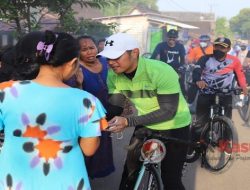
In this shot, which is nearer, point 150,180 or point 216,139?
point 150,180

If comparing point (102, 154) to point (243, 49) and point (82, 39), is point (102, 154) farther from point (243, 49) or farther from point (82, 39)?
point (243, 49)

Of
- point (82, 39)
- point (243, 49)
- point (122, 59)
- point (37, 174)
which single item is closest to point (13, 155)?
point (37, 174)

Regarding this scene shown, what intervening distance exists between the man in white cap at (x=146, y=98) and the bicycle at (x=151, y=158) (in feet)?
0.29

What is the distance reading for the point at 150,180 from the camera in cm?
308

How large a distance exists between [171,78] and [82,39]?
156cm

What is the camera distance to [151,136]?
10.1 ft

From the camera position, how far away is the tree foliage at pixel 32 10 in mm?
5020

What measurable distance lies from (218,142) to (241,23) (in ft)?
214

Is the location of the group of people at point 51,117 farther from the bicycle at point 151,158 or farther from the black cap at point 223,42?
the black cap at point 223,42

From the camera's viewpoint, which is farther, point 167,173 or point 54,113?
point 167,173

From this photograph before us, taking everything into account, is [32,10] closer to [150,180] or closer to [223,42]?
[223,42]

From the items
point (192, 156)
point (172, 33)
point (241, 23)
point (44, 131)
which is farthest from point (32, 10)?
point (241, 23)

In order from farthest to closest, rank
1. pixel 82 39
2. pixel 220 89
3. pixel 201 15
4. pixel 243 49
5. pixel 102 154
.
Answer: pixel 201 15, pixel 243 49, pixel 220 89, pixel 102 154, pixel 82 39

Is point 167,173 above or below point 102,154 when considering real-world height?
above
